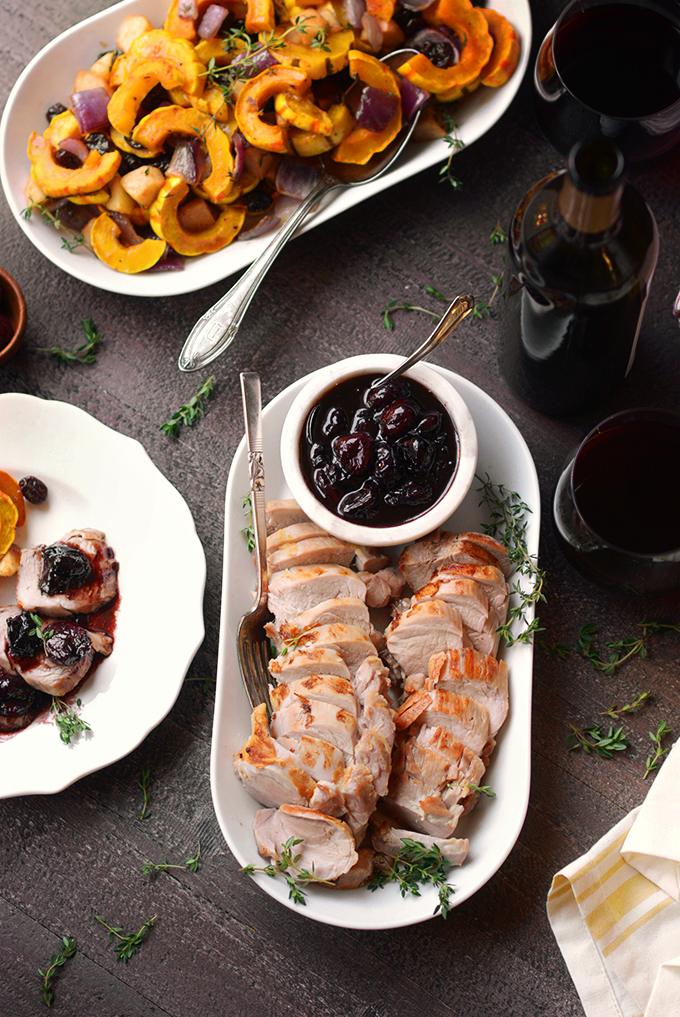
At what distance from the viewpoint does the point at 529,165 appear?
7.88 feet

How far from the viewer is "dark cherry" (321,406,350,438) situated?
195 cm

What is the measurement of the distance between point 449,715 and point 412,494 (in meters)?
0.51

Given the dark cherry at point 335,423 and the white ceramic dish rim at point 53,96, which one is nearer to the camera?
the dark cherry at point 335,423

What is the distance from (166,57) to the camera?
2188 mm

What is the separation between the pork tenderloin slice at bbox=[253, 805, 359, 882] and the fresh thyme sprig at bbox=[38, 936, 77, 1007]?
67cm

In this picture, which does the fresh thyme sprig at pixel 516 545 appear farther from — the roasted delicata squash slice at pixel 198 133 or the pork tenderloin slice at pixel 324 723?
the roasted delicata squash slice at pixel 198 133

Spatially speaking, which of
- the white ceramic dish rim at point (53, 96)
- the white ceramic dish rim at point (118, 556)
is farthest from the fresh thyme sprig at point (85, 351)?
the white ceramic dish rim at point (118, 556)

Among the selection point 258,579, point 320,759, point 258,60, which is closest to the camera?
point 320,759

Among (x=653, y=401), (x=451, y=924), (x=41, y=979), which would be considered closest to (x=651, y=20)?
(x=653, y=401)

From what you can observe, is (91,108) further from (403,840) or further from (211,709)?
(403,840)

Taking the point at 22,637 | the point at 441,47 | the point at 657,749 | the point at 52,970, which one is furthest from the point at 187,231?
the point at 52,970

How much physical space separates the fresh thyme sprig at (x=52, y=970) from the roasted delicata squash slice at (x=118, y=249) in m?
1.78

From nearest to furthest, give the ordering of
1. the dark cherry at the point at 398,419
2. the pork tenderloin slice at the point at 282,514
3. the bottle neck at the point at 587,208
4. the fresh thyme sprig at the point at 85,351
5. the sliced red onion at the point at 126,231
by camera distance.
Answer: the bottle neck at the point at 587,208 < the dark cherry at the point at 398,419 < the pork tenderloin slice at the point at 282,514 < the sliced red onion at the point at 126,231 < the fresh thyme sprig at the point at 85,351

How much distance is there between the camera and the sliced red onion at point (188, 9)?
2184 mm
